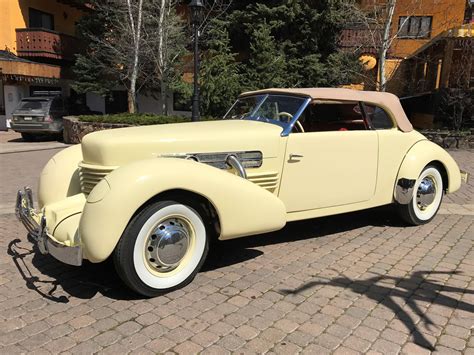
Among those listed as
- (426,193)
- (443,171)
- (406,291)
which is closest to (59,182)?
(406,291)

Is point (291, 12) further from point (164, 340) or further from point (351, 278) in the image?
point (164, 340)

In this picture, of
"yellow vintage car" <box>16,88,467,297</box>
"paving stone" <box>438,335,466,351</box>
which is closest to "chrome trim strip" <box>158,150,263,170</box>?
"yellow vintage car" <box>16,88,467,297</box>

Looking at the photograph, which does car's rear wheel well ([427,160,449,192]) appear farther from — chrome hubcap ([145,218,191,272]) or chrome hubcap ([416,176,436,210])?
chrome hubcap ([145,218,191,272])

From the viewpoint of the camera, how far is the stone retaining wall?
14.1 m

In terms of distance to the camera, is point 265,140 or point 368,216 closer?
point 265,140

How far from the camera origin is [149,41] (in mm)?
15461

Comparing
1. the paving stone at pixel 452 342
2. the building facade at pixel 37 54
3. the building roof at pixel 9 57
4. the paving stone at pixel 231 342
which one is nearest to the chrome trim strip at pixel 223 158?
the paving stone at pixel 231 342

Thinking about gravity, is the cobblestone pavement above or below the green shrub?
below

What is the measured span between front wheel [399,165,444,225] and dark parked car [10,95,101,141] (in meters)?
13.9

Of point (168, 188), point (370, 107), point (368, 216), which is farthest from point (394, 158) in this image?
point (168, 188)

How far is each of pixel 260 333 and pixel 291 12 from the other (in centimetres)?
1577

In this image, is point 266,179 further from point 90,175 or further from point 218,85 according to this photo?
point 218,85

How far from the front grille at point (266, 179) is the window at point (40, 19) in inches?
867

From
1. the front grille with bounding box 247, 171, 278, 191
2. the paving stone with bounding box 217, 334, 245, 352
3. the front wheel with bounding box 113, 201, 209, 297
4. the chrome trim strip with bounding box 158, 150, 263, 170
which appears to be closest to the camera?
the paving stone with bounding box 217, 334, 245, 352
